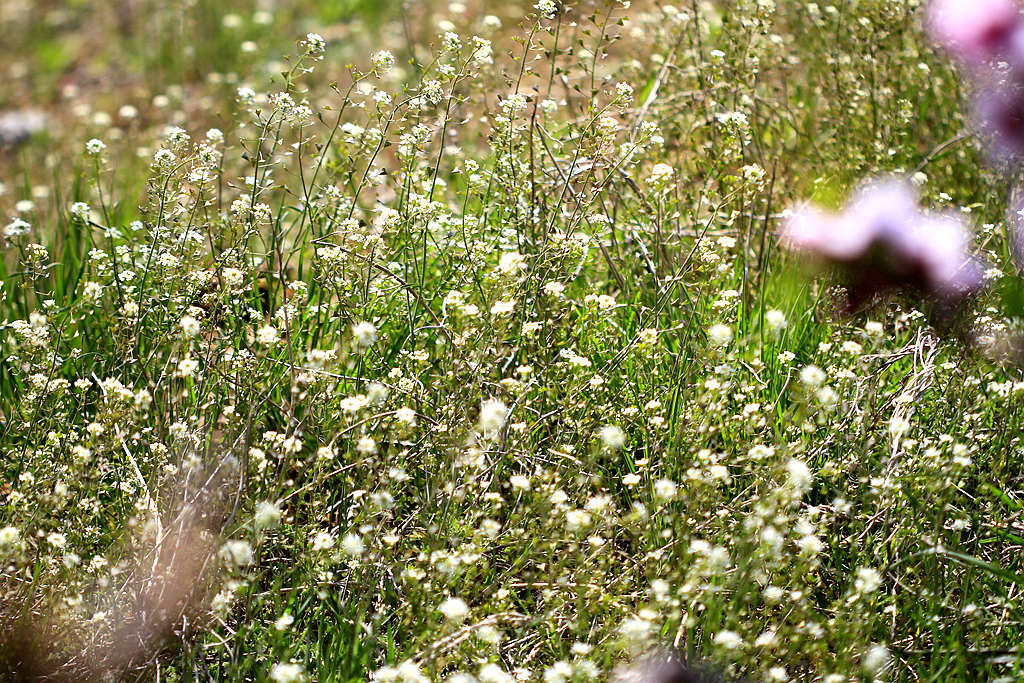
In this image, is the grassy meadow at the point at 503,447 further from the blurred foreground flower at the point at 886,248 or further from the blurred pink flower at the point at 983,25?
the blurred pink flower at the point at 983,25

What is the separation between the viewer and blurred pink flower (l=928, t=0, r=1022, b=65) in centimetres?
164

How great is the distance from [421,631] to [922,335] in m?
1.50

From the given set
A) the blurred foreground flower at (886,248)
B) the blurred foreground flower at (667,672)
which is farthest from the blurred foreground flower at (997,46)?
the blurred foreground flower at (667,672)

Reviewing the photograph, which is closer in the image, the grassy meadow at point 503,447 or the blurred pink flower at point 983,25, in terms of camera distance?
the blurred pink flower at point 983,25

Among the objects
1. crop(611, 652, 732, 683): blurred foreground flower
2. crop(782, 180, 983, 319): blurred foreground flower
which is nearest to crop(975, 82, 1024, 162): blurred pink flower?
crop(782, 180, 983, 319): blurred foreground flower

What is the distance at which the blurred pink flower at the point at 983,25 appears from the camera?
1640mm

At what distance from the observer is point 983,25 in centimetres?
166

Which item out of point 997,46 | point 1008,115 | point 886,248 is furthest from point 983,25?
point 886,248

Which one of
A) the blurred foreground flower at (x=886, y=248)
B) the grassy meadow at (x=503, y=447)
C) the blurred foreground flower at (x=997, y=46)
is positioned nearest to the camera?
the blurred foreground flower at (x=886, y=248)

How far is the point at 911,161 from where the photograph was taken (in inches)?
133

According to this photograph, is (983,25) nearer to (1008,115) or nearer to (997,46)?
(997,46)

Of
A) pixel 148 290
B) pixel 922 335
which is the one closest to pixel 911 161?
pixel 922 335

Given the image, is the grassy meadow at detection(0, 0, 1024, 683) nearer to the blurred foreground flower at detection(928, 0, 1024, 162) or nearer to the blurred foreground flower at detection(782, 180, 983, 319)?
the blurred foreground flower at detection(782, 180, 983, 319)

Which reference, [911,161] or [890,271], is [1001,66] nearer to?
[890,271]
